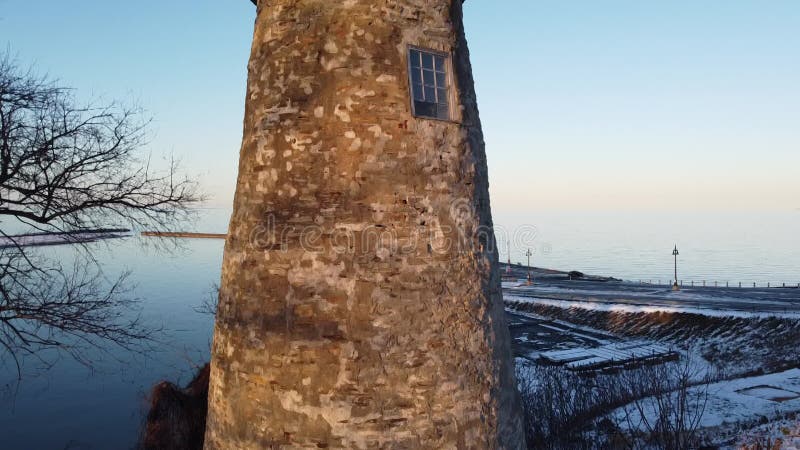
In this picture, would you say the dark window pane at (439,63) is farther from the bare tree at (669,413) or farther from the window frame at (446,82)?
the bare tree at (669,413)

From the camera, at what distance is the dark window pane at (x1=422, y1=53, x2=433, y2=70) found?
4.56 metres

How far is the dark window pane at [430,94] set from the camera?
4535mm

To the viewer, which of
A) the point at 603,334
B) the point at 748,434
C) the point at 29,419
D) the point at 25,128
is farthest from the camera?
the point at 603,334

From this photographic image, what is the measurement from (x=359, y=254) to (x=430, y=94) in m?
1.53

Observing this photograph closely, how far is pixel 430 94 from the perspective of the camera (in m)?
4.56

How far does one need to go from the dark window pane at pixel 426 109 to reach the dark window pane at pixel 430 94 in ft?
0.14

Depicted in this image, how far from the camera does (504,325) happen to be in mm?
4922

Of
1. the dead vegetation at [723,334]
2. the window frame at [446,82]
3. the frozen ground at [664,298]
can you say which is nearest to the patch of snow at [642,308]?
the frozen ground at [664,298]

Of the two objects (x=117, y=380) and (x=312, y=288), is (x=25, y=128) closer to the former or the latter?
(x=312, y=288)

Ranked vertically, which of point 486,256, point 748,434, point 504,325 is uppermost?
point 486,256

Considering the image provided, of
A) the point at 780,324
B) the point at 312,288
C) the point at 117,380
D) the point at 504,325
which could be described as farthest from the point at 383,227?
the point at 780,324

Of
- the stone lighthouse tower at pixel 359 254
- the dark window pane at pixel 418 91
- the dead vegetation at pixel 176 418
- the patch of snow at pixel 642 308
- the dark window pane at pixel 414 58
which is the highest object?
the dark window pane at pixel 414 58

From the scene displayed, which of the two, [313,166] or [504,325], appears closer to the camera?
[313,166]

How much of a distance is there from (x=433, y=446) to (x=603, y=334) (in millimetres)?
26867
